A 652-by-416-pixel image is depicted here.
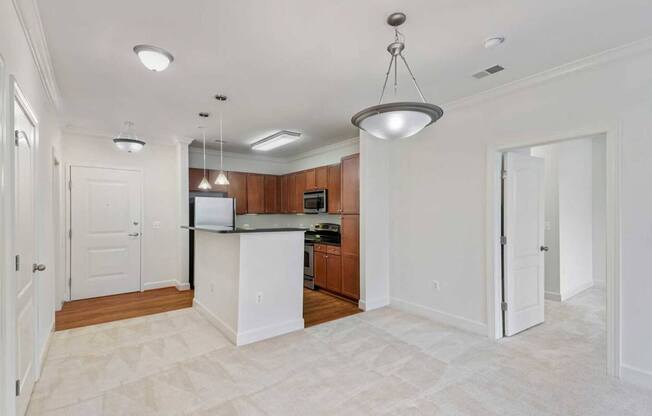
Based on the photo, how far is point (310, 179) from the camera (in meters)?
5.92

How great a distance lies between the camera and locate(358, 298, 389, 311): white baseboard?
422cm

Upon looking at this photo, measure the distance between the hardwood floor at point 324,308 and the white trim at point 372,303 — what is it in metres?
0.09

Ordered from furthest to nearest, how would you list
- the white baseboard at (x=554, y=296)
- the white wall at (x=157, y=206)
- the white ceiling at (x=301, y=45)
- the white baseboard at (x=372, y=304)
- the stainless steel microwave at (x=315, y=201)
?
the stainless steel microwave at (x=315, y=201) < the white wall at (x=157, y=206) < the white baseboard at (x=554, y=296) < the white baseboard at (x=372, y=304) < the white ceiling at (x=301, y=45)

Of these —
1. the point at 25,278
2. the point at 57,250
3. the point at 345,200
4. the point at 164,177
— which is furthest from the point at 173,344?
the point at 164,177

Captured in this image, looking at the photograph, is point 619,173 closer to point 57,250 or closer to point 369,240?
point 369,240

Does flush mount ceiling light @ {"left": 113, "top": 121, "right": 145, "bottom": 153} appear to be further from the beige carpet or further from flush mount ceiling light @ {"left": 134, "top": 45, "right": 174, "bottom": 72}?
the beige carpet

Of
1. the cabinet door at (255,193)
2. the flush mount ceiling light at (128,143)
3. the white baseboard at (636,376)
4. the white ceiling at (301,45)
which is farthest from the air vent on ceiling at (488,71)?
the cabinet door at (255,193)

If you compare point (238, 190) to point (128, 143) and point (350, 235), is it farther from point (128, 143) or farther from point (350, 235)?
point (350, 235)

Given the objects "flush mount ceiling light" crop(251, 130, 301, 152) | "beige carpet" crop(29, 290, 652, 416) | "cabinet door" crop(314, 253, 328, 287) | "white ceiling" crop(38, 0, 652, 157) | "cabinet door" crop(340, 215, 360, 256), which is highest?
"white ceiling" crop(38, 0, 652, 157)

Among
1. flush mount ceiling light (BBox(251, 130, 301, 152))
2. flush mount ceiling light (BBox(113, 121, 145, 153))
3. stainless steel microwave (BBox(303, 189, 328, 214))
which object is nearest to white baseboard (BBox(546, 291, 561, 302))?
stainless steel microwave (BBox(303, 189, 328, 214))

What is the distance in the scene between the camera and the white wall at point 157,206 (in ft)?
16.9

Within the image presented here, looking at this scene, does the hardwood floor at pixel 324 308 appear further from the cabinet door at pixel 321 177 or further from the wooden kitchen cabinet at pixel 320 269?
the cabinet door at pixel 321 177

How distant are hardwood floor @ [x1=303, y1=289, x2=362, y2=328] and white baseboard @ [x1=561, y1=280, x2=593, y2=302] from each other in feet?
10.0

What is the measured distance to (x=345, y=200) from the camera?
15.6 feet
